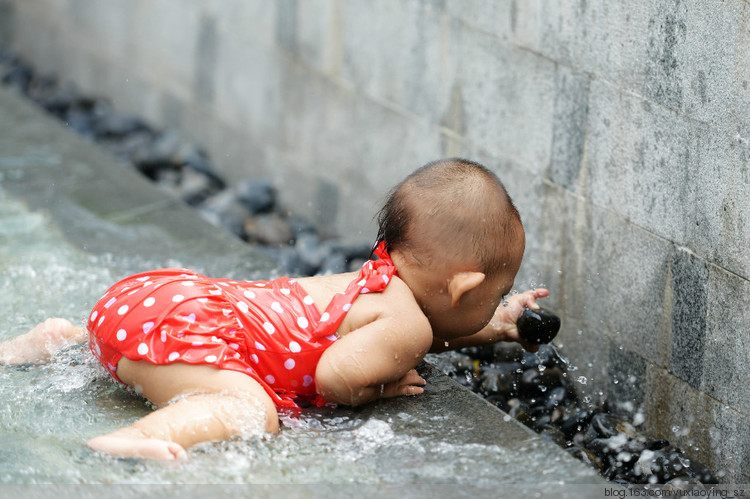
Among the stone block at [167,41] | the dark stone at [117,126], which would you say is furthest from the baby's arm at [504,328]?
the dark stone at [117,126]

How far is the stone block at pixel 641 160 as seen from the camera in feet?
10.5

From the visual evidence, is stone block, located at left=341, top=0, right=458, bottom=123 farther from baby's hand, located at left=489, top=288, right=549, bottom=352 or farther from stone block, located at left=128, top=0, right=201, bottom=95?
stone block, located at left=128, top=0, right=201, bottom=95

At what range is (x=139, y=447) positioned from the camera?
264cm

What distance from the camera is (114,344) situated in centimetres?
296

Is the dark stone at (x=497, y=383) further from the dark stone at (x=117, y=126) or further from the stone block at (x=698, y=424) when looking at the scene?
the dark stone at (x=117, y=126)

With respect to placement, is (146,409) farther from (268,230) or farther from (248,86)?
(248,86)

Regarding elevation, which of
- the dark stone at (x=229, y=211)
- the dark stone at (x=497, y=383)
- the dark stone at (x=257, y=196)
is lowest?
the dark stone at (x=497, y=383)

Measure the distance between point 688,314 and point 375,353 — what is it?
117 cm

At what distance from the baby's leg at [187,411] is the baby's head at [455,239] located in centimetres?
63

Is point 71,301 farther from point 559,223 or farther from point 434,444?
point 559,223

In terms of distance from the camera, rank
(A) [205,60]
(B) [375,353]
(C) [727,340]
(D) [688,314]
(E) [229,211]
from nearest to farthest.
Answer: (B) [375,353] → (C) [727,340] → (D) [688,314] → (E) [229,211] → (A) [205,60]

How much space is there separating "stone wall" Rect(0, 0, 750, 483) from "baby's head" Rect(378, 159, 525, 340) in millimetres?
683

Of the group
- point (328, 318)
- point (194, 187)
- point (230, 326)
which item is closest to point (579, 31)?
point (328, 318)

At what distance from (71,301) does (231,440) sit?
1375 mm
